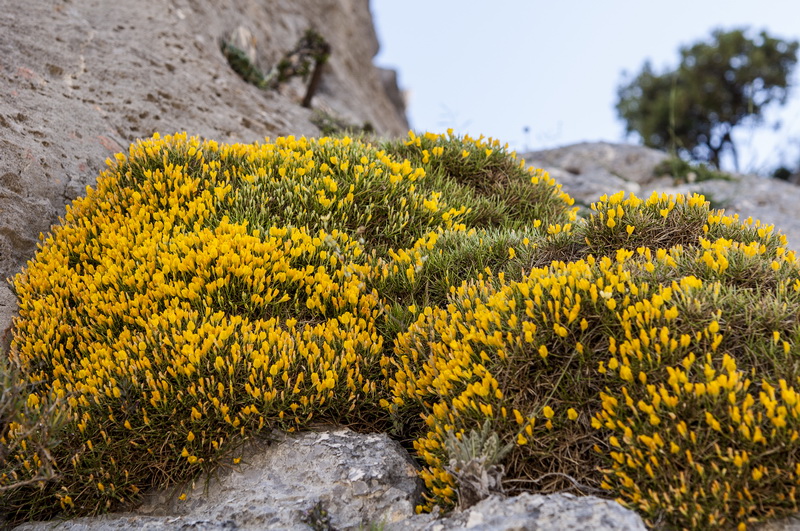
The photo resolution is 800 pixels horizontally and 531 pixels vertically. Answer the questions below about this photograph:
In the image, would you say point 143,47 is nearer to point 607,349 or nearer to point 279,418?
point 279,418

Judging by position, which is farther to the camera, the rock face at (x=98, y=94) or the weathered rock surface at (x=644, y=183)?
the weathered rock surface at (x=644, y=183)

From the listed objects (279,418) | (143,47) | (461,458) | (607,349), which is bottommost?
(279,418)

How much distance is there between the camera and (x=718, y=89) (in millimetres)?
27719

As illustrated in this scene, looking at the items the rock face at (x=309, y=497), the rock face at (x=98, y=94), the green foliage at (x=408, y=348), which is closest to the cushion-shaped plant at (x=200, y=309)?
the green foliage at (x=408, y=348)

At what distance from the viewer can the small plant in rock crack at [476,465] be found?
3.61 metres

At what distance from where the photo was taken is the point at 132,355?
448cm

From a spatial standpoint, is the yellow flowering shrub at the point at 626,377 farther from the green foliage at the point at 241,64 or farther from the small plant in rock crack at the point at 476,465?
the green foliage at the point at 241,64

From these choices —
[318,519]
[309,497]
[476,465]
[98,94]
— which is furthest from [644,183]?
[318,519]

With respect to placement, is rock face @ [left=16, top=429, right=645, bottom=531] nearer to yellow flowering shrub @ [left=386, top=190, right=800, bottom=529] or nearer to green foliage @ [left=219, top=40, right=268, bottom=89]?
yellow flowering shrub @ [left=386, top=190, right=800, bottom=529]

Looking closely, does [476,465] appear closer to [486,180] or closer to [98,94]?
[486,180]

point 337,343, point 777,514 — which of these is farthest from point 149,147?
point 777,514

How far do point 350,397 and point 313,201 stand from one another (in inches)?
85.7

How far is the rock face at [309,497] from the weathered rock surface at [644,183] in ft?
27.3

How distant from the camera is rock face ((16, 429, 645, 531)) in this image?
3.81 m
